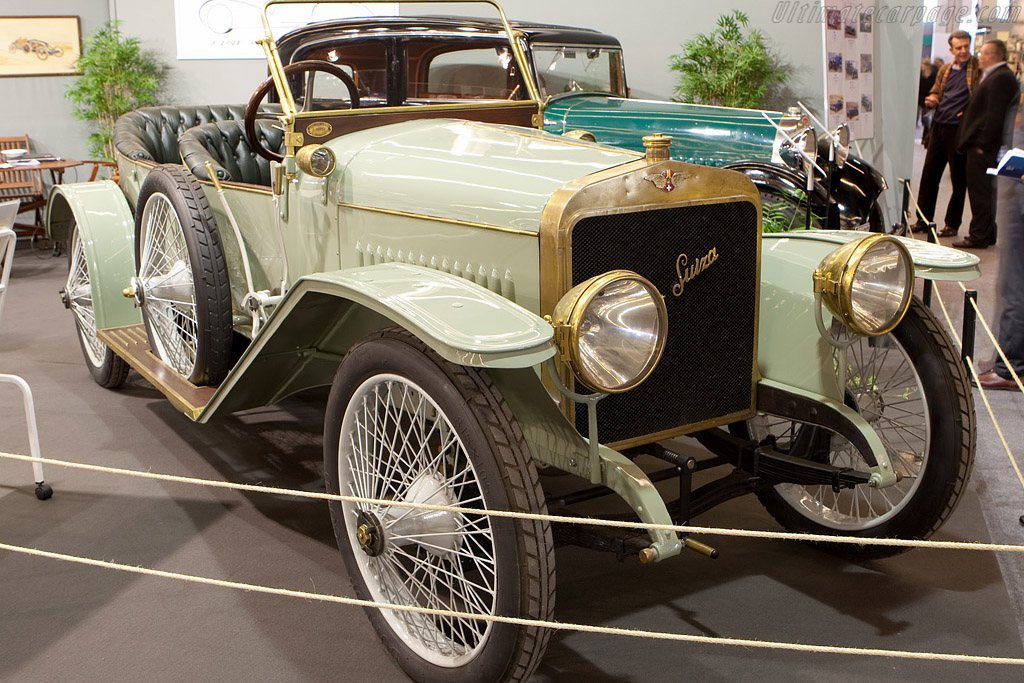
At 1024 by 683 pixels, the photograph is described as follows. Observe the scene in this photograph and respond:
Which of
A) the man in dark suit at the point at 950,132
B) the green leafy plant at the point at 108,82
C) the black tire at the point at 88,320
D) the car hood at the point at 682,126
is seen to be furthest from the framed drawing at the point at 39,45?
the man in dark suit at the point at 950,132

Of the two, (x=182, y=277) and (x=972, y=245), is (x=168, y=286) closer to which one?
(x=182, y=277)

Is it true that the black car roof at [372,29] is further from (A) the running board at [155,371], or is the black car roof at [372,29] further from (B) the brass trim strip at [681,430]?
(B) the brass trim strip at [681,430]

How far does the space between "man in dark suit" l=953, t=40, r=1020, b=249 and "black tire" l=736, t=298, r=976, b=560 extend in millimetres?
5386

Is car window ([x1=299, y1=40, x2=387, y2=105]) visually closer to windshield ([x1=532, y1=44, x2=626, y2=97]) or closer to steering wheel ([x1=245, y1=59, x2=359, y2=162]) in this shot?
steering wheel ([x1=245, y1=59, x2=359, y2=162])

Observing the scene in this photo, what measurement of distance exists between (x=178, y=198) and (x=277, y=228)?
446 millimetres

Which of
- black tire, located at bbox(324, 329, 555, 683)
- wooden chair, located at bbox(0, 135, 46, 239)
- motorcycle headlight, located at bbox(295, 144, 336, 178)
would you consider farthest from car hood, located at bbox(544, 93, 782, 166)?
wooden chair, located at bbox(0, 135, 46, 239)

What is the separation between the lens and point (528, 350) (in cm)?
188

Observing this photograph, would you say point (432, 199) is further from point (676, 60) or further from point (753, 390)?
point (676, 60)

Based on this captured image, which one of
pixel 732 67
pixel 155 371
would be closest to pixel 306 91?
pixel 155 371

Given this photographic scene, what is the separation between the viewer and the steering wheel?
330cm

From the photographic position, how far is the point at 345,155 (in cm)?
299

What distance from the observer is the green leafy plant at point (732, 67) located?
878 cm

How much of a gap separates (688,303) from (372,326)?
94cm

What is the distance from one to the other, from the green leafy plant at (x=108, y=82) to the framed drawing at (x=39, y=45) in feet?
0.55
